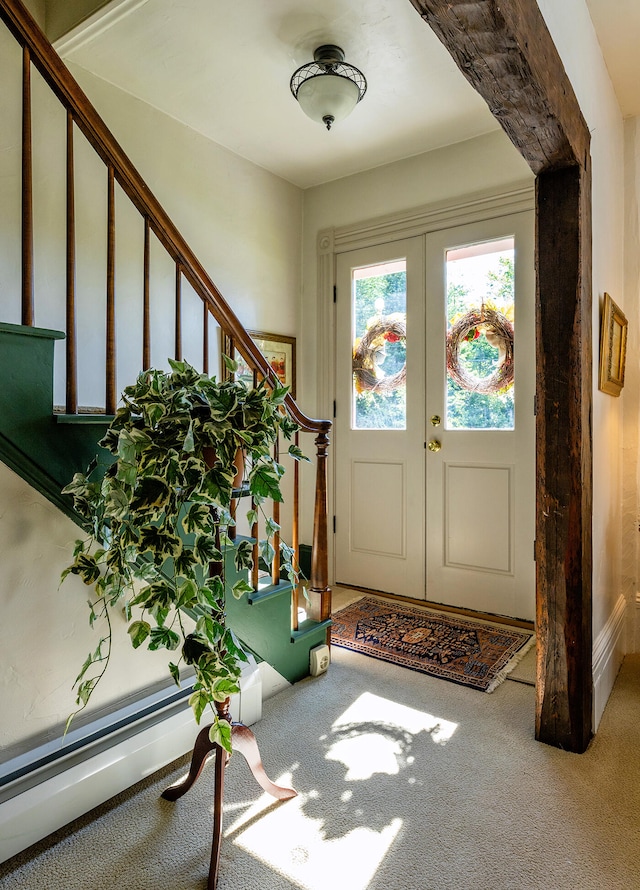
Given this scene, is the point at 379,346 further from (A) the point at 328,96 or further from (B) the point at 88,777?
(B) the point at 88,777

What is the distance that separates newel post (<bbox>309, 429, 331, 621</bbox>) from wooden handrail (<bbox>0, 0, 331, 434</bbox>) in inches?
17.7

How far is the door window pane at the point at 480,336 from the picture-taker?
3146mm

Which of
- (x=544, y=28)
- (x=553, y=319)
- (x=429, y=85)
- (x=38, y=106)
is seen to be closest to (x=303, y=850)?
(x=553, y=319)

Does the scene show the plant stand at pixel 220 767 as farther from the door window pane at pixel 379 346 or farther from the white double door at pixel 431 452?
the door window pane at pixel 379 346

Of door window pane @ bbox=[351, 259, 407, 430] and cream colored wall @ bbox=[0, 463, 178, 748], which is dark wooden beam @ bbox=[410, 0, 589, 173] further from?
door window pane @ bbox=[351, 259, 407, 430]

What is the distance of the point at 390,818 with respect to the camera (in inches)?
63.0

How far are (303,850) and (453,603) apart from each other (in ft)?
6.80

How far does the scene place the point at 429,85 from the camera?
8.93ft

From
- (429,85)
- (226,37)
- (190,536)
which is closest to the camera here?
(190,536)

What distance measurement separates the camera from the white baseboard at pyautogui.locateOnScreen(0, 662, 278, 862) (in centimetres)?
143

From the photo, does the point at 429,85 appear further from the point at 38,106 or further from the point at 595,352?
the point at 38,106

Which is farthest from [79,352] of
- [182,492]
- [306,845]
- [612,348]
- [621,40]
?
[621,40]

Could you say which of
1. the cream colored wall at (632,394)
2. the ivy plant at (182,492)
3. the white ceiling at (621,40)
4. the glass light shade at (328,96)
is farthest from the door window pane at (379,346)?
the ivy plant at (182,492)

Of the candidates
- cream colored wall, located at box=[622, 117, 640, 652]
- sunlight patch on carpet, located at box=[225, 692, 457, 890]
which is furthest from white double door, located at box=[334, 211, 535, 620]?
sunlight patch on carpet, located at box=[225, 692, 457, 890]
